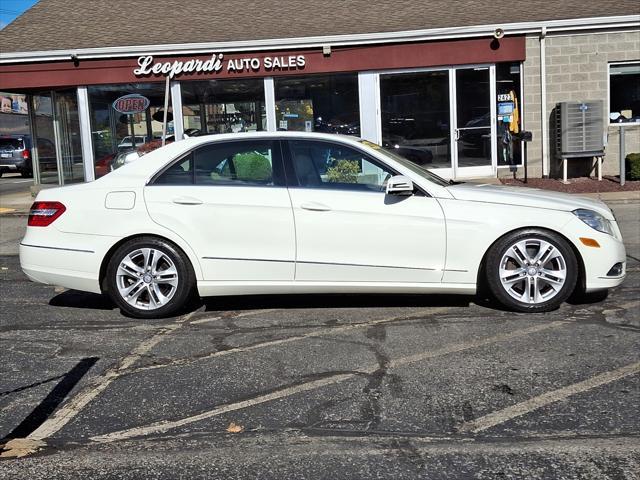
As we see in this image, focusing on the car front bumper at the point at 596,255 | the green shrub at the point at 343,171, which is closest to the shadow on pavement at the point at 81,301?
the green shrub at the point at 343,171

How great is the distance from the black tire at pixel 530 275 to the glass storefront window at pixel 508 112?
10446mm

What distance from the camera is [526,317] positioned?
6027mm

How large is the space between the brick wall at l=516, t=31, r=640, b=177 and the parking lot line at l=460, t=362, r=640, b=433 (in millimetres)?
11899

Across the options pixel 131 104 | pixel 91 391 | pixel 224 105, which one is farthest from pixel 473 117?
pixel 91 391

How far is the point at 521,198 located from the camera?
239 inches

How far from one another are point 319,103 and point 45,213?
1057 centimetres

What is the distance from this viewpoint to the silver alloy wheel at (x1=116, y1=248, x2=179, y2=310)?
20.2ft

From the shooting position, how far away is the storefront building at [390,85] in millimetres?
15516

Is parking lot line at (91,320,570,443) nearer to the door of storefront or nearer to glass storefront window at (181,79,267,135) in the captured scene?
the door of storefront

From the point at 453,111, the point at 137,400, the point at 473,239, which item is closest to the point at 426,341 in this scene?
the point at 473,239

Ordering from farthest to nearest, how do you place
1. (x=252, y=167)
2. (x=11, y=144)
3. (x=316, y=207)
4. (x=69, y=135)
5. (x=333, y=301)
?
(x=11, y=144) < (x=69, y=135) < (x=333, y=301) < (x=252, y=167) < (x=316, y=207)

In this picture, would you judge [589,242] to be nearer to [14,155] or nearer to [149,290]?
[149,290]

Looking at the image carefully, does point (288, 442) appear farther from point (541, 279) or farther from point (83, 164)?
point (83, 164)

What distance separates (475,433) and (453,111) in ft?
41.8
